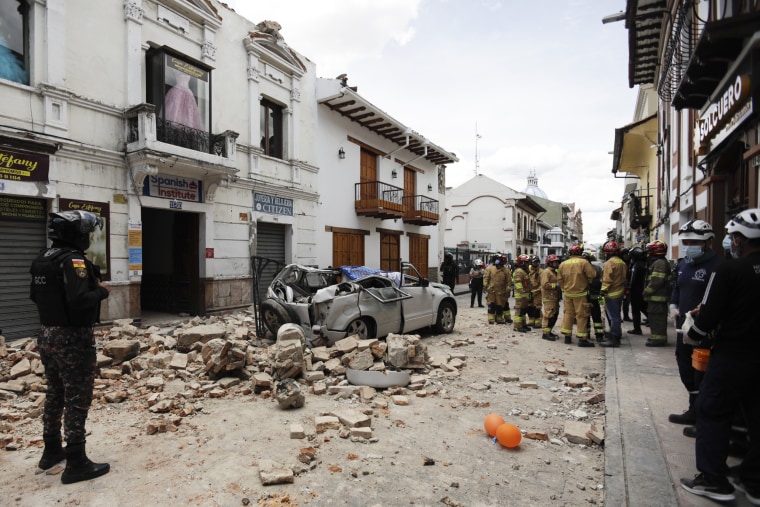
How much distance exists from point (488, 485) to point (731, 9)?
712cm

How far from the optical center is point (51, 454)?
335 centimetres

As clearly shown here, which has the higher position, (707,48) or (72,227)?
(707,48)

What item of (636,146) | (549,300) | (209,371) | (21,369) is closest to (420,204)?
(636,146)

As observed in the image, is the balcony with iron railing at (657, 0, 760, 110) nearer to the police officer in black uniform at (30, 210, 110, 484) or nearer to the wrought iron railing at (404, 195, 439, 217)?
the police officer in black uniform at (30, 210, 110, 484)

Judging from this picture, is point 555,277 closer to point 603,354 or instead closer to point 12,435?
point 603,354

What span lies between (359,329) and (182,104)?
23.5ft

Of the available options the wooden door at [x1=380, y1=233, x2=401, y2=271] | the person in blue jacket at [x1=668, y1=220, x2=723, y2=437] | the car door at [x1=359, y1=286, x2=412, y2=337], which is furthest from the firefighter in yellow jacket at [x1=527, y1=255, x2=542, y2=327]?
the wooden door at [x1=380, y1=233, x2=401, y2=271]

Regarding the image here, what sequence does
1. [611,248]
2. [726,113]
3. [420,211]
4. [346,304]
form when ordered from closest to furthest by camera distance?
1. [726,113]
2. [346,304]
3. [611,248]
4. [420,211]

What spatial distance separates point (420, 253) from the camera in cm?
2158

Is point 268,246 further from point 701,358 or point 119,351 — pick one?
point 701,358

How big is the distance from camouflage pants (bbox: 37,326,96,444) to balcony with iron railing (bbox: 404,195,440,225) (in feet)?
53.6

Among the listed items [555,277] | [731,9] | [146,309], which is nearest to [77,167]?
[146,309]

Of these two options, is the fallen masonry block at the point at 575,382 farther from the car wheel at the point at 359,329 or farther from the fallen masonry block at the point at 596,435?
the car wheel at the point at 359,329

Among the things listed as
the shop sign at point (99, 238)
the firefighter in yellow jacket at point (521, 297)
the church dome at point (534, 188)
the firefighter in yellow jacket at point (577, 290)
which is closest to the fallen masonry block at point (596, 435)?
the firefighter in yellow jacket at point (577, 290)
